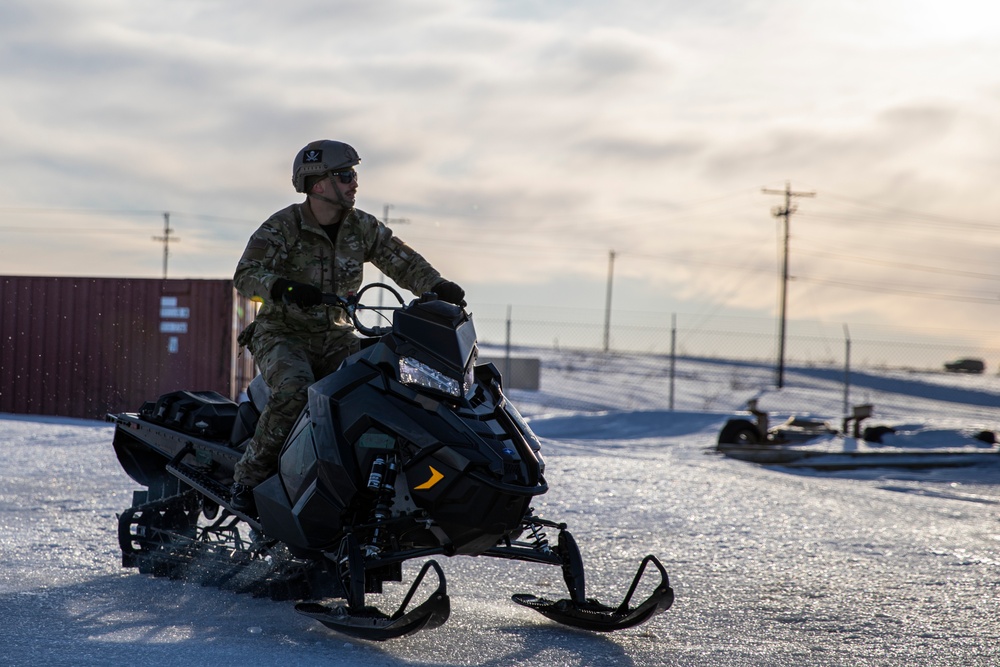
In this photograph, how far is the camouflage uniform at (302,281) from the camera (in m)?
4.43

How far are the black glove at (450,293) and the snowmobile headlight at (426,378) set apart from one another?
0.70 m

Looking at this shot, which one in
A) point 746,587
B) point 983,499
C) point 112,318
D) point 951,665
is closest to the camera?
point 951,665

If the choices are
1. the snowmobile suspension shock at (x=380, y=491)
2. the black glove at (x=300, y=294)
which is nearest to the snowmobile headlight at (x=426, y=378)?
the snowmobile suspension shock at (x=380, y=491)

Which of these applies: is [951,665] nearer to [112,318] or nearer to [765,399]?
[112,318]

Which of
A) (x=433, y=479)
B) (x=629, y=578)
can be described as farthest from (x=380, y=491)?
(x=629, y=578)

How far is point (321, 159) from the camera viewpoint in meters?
4.60

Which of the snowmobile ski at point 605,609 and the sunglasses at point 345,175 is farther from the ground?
the sunglasses at point 345,175

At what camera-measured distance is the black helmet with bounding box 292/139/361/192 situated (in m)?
4.59

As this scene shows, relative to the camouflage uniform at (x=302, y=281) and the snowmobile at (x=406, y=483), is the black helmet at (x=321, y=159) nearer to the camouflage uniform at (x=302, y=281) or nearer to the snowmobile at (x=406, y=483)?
the camouflage uniform at (x=302, y=281)

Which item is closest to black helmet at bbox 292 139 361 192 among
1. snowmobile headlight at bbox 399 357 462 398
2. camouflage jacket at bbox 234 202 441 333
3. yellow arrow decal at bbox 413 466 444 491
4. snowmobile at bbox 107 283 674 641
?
camouflage jacket at bbox 234 202 441 333

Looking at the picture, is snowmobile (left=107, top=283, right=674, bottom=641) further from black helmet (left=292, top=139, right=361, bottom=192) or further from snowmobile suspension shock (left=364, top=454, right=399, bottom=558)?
black helmet (left=292, top=139, right=361, bottom=192)

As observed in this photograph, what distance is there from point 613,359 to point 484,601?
38.0m

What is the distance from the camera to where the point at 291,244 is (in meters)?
4.64

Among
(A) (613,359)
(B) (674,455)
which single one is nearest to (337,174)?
(B) (674,455)
